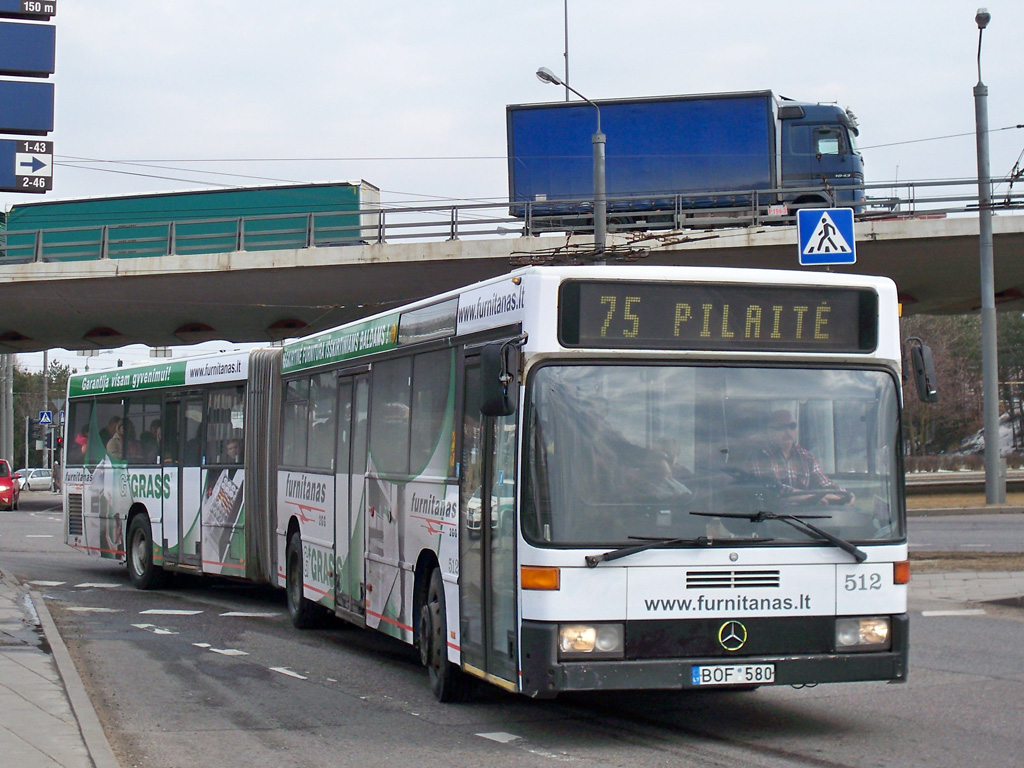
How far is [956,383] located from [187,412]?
63.3 metres

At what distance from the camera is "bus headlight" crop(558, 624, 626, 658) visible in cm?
702

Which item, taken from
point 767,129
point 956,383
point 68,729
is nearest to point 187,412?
point 68,729

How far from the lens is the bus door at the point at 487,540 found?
7457 mm

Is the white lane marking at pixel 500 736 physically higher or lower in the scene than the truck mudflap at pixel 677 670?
lower

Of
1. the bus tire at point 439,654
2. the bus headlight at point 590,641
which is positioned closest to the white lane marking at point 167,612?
the bus tire at point 439,654

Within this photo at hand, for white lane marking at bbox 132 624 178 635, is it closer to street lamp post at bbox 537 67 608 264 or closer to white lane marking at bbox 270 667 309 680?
white lane marking at bbox 270 667 309 680

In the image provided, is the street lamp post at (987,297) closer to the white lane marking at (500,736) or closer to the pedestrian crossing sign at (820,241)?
the pedestrian crossing sign at (820,241)

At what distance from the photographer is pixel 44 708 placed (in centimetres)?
814

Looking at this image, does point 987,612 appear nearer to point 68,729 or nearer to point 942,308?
point 68,729

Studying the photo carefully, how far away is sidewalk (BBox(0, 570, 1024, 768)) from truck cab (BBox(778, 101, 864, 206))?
56.5ft

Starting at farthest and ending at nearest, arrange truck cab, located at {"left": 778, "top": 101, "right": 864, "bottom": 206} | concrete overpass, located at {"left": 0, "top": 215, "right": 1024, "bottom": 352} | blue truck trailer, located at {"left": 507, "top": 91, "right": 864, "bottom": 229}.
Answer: truck cab, located at {"left": 778, "top": 101, "right": 864, "bottom": 206}, blue truck trailer, located at {"left": 507, "top": 91, "right": 864, "bottom": 229}, concrete overpass, located at {"left": 0, "top": 215, "right": 1024, "bottom": 352}

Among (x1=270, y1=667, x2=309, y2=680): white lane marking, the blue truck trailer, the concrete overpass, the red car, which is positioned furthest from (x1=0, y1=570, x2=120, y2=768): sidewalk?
the red car

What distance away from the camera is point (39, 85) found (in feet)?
44.0

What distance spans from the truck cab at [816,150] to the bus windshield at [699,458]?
81.3 feet
